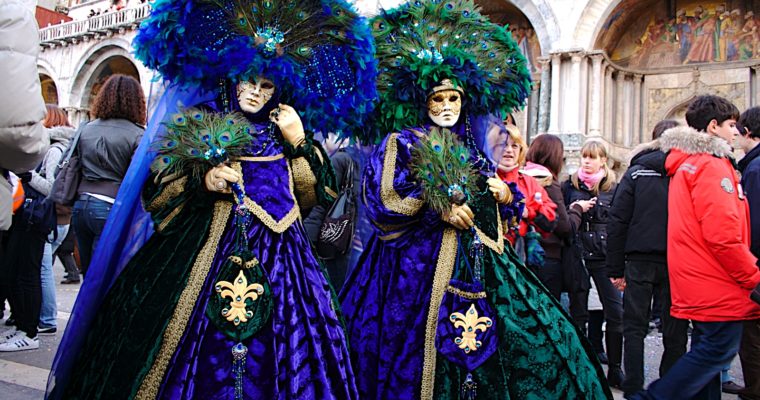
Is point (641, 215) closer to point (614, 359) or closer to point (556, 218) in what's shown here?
point (556, 218)

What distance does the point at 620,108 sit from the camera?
16375 millimetres

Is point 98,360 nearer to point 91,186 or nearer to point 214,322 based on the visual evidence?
point 214,322

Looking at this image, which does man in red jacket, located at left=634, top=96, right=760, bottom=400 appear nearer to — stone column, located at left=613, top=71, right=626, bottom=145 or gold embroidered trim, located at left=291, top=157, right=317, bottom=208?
gold embroidered trim, located at left=291, top=157, right=317, bottom=208

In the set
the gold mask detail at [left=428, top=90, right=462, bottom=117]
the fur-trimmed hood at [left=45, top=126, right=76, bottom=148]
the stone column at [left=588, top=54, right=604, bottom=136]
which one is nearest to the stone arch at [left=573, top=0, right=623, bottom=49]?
the stone column at [left=588, top=54, right=604, bottom=136]

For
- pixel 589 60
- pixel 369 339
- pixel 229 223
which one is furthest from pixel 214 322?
pixel 589 60

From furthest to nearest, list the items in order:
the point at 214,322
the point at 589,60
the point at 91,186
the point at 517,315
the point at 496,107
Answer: the point at 589,60, the point at 91,186, the point at 496,107, the point at 517,315, the point at 214,322

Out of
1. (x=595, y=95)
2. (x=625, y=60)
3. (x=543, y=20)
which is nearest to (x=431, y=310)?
(x=595, y=95)

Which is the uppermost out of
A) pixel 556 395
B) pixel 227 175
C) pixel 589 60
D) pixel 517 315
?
pixel 589 60

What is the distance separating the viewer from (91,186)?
3.91 meters

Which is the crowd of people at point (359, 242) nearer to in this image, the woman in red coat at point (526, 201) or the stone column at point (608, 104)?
the woman in red coat at point (526, 201)

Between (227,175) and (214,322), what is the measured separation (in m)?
0.53

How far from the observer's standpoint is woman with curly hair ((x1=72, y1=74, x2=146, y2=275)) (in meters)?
3.84

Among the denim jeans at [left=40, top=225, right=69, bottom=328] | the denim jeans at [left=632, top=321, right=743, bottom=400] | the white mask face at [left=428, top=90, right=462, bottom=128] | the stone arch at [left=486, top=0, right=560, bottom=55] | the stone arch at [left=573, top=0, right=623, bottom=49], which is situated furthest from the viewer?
the stone arch at [left=486, top=0, right=560, bottom=55]

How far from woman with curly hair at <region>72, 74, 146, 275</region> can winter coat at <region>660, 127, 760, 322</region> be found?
3.03 metres
